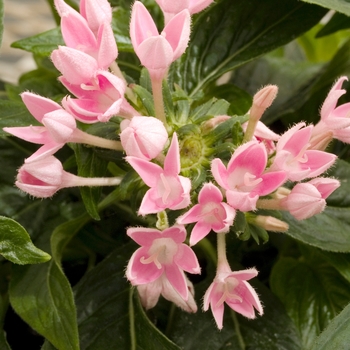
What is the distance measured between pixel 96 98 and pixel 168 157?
0.26 feet

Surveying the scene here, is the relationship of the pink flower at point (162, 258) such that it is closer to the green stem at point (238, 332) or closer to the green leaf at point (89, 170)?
the green leaf at point (89, 170)

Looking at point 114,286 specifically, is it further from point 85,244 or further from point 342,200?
point 342,200

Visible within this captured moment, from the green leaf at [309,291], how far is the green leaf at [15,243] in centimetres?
35

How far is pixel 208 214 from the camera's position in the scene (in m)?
0.38

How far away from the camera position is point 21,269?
56 cm

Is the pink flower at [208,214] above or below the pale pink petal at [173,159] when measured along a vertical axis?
below

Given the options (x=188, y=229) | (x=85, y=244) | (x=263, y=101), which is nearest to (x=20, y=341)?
(x=85, y=244)

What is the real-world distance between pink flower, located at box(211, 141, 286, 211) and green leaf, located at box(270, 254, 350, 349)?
0.29 metres

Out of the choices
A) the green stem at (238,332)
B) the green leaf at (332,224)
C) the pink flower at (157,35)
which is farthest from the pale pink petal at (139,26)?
the green stem at (238,332)

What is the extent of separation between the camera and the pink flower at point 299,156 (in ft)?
1.23

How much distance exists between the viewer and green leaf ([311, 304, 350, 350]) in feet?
1.22

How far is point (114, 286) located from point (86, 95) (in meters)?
0.26

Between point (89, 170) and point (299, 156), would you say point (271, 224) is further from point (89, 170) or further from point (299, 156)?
point (89, 170)

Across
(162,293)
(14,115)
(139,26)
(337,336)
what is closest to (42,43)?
(14,115)
